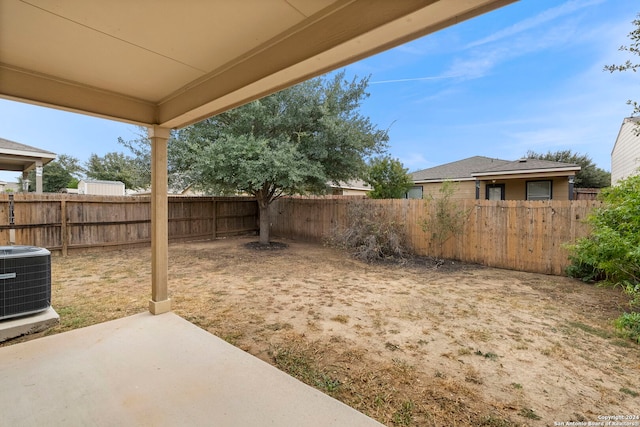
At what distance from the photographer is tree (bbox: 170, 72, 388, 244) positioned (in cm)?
704

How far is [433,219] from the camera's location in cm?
687

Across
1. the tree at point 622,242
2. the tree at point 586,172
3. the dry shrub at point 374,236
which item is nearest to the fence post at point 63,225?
the dry shrub at point 374,236

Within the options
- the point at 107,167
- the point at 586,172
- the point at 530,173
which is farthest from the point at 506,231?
the point at 107,167

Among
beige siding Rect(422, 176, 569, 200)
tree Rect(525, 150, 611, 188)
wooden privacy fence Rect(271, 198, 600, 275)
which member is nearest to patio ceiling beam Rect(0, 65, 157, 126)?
wooden privacy fence Rect(271, 198, 600, 275)

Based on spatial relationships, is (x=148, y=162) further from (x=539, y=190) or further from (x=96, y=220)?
(x=539, y=190)

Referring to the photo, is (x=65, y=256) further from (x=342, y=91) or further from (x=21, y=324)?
(x=342, y=91)

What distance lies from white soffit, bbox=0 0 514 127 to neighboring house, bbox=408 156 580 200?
7589 mm

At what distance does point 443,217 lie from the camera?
6699mm

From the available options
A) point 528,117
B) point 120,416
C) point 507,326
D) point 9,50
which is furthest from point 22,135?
point 528,117

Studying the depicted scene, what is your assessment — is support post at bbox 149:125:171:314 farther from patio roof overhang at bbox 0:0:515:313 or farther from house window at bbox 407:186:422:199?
house window at bbox 407:186:422:199

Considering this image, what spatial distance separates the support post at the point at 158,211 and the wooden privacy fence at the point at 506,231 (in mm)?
5496

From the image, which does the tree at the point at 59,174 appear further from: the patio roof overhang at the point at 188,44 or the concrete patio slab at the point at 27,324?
the patio roof overhang at the point at 188,44

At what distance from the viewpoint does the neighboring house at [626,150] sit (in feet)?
25.6

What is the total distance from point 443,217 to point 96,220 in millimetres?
9189
